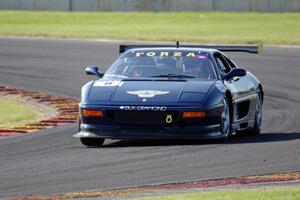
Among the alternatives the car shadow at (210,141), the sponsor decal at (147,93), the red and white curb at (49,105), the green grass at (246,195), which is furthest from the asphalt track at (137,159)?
the green grass at (246,195)

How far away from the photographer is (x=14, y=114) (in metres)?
18.0

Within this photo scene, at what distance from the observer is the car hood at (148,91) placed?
1335cm

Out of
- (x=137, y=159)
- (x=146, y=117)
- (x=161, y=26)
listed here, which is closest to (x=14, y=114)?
(x=146, y=117)

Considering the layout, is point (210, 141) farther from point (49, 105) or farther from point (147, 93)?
point (49, 105)

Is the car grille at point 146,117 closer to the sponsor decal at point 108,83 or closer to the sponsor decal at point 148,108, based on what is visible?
the sponsor decal at point 148,108

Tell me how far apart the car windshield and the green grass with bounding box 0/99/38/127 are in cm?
277

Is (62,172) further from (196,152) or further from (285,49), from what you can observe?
(285,49)

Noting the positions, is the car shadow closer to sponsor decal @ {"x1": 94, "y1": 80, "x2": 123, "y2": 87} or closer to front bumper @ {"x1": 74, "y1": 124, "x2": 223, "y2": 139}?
front bumper @ {"x1": 74, "y1": 124, "x2": 223, "y2": 139}

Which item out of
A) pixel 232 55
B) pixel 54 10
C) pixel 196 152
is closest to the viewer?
pixel 196 152

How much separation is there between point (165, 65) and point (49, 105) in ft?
17.4

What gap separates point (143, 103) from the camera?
523 inches

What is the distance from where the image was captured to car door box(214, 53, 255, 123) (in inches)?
566

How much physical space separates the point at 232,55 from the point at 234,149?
62.3ft

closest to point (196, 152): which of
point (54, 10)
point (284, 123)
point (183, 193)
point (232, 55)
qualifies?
point (183, 193)
